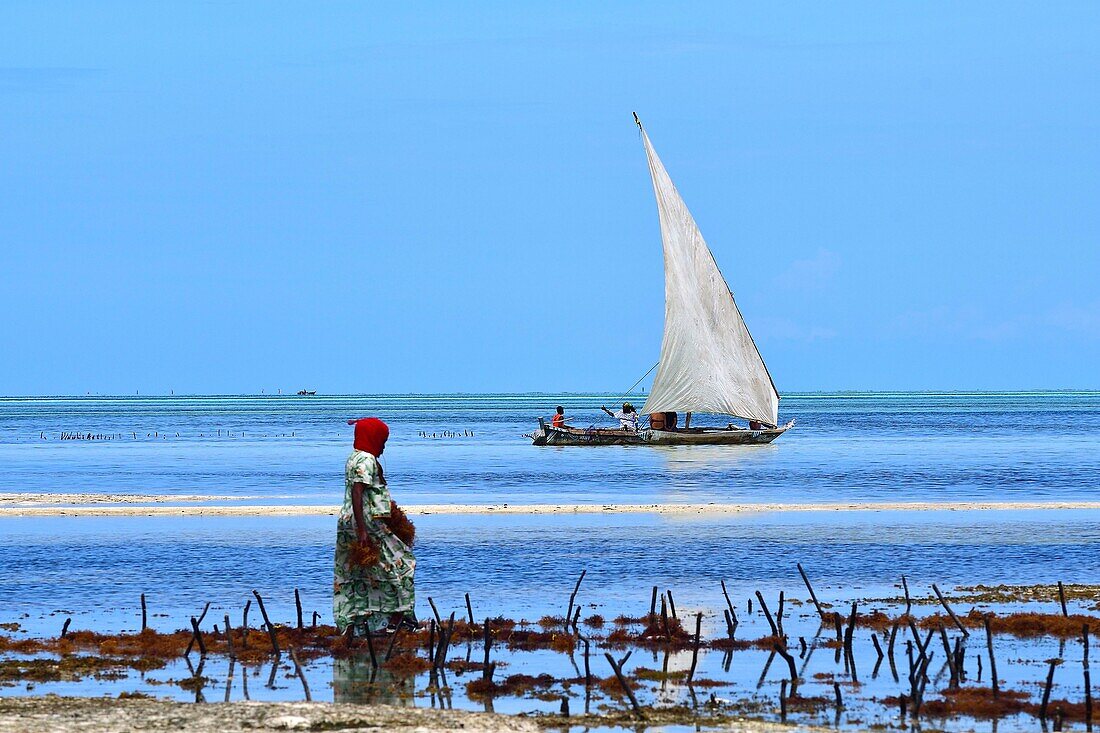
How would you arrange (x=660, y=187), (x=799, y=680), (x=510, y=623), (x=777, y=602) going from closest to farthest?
1. (x=799, y=680)
2. (x=510, y=623)
3. (x=777, y=602)
4. (x=660, y=187)

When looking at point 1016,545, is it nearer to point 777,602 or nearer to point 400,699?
point 777,602

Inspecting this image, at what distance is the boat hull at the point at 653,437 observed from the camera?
206 ft

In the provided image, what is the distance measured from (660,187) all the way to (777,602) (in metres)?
40.6

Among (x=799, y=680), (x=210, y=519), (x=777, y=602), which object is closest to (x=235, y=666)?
(x=799, y=680)

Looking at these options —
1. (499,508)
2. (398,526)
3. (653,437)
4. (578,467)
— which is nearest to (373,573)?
(398,526)

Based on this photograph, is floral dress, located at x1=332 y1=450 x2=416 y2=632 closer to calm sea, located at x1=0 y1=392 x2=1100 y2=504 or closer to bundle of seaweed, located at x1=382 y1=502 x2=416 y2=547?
bundle of seaweed, located at x1=382 y1=502 x2=416 y2=547

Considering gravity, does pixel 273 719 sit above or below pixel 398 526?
below

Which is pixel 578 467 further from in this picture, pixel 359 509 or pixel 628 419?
pixel 359 509

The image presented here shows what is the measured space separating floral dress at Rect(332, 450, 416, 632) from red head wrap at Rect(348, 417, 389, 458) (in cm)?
7

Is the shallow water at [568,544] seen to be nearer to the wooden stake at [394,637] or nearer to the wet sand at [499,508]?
the wooden stake at [394,637]

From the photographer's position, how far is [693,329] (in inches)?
2244

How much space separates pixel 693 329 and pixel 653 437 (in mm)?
7634

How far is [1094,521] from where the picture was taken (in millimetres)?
29000

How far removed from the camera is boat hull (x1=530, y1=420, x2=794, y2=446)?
62688 millimetres
